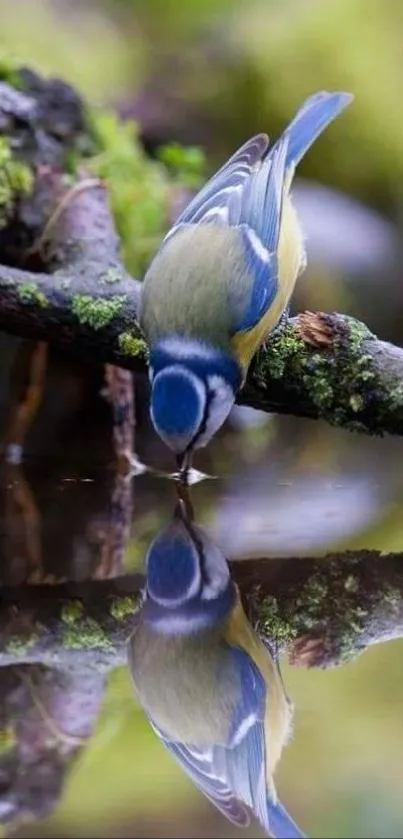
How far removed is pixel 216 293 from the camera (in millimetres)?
1531

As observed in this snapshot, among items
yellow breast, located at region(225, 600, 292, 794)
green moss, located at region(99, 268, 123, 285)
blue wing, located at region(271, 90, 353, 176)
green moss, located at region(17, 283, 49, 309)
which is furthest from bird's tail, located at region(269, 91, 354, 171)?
yellow breast, located at region(225, 600, 292, 794)

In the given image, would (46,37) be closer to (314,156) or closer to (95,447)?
(314,156)

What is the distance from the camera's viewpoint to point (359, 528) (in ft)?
4.81

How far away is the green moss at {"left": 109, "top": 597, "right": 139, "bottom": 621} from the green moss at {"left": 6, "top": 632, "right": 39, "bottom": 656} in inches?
3.3

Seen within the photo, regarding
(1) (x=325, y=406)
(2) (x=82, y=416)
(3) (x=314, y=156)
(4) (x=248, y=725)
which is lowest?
(2) (x=82, y=416)

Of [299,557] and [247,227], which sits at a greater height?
[247,227]

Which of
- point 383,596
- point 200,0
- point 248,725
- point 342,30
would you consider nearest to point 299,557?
point 383,596

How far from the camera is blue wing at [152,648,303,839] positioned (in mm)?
727

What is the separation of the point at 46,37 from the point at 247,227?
1.89m

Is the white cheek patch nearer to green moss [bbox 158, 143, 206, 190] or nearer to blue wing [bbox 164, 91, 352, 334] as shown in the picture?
blue wing [bbox 164, 91, 352, 334]

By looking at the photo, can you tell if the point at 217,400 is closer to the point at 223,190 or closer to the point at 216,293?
the point at 216,293

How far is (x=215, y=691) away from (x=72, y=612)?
28cm

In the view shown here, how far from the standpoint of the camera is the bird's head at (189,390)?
55.9 inches

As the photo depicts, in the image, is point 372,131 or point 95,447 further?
point 372,131
